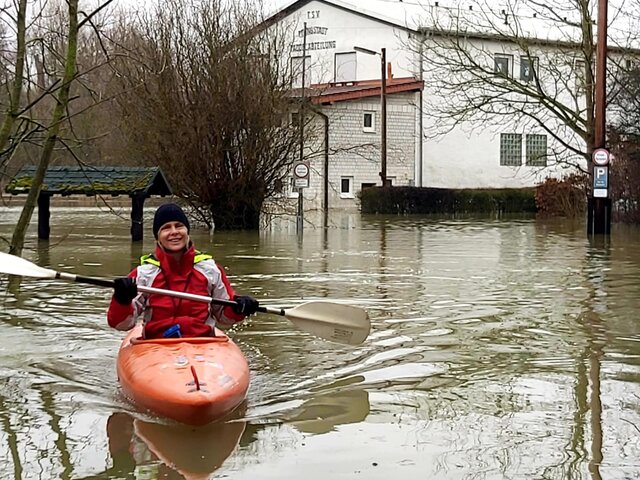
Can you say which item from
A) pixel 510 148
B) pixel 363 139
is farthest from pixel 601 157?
pixel 510 148

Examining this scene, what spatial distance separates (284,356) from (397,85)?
36.0 meters

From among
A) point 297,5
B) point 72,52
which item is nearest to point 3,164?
point 72,52

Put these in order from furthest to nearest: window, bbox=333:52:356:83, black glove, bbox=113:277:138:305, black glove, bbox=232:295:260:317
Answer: window, bbox=333:52:356:83, black glove, bbox=232:295:260:317, black glove, bbox=113:277:138:305

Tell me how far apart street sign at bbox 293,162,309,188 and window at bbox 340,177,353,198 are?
20353 mm

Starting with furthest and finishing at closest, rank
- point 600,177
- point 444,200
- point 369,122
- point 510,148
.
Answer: point 510,148
point 369,122
point 444,200
point 600,177

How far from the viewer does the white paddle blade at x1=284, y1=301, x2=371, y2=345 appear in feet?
24.5

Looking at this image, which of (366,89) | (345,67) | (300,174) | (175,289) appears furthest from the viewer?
(345,67)

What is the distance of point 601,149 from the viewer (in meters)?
21.6

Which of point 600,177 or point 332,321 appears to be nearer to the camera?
point 332,321

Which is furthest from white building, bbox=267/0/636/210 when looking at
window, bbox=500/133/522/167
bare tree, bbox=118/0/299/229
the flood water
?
the flood water

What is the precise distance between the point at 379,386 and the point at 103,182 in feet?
45.7

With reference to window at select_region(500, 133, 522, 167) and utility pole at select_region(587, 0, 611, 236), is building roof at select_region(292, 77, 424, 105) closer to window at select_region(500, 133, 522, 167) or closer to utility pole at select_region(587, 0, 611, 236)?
window at select_region(500, 133, 522, 167)

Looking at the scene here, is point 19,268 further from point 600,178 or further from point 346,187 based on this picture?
point 346,187

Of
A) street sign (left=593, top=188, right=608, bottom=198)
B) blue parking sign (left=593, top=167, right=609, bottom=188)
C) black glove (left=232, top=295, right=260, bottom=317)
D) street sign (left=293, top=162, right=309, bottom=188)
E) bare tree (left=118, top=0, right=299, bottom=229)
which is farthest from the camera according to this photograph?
street sign (left=293, top=162, right=309, bottom=188)
